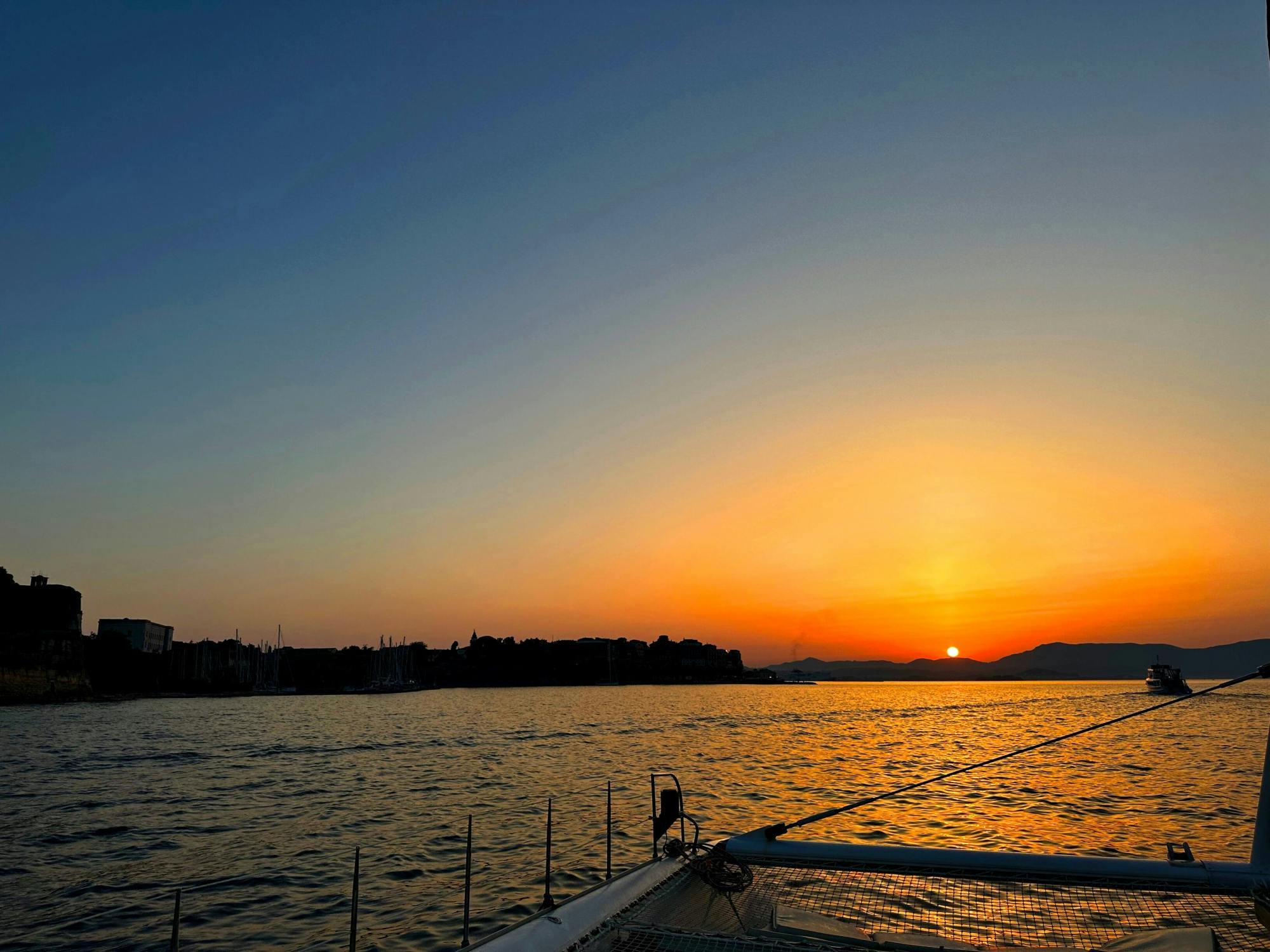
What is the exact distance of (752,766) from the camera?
4472 cm

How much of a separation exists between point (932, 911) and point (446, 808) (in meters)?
23.5

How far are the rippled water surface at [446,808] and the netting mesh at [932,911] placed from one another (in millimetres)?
6592

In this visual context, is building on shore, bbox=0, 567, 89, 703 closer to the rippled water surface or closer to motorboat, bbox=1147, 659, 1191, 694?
the rippled water surface

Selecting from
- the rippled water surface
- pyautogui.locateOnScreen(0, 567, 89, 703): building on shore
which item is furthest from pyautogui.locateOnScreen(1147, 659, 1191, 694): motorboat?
pyautogui.locateOnScreen(0, 567, 89, 703): building on shore

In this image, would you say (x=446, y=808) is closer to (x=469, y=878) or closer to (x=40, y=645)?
(x=469, y=878)

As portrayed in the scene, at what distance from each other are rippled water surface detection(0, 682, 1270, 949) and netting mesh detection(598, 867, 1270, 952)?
6592 millimetres

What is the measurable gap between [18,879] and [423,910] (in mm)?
12449

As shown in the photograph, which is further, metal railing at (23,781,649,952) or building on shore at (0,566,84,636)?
building on shore at (0,566,84,636)

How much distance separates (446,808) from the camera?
3105cm

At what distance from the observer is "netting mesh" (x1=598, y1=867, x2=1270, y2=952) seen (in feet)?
31.3

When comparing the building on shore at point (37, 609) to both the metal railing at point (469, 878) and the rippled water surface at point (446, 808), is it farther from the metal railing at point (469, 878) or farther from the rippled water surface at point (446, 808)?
the metal railing at point (469, 878)

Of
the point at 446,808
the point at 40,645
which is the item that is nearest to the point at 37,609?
the point at 40,645

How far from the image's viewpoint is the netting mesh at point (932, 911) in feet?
31.3

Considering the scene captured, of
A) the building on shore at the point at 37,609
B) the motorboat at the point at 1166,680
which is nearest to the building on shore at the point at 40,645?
the building on shore at the point at 37,609
